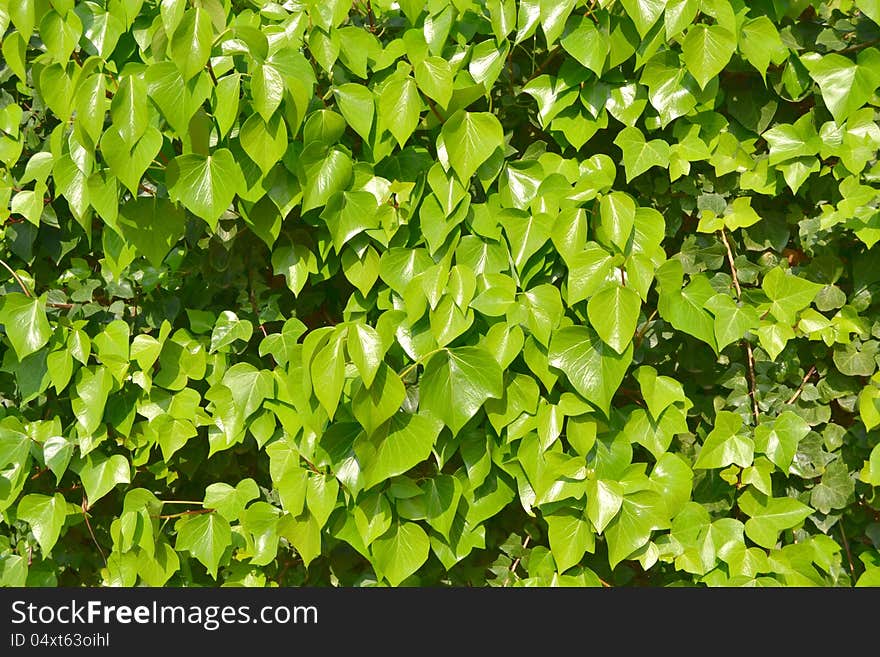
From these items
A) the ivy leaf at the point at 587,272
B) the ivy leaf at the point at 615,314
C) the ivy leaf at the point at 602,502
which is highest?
the ivy leaf at the point at 587,272

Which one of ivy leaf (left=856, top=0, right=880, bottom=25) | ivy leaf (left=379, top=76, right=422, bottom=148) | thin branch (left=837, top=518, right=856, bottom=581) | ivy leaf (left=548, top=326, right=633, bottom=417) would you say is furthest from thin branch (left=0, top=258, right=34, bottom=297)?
thin branch (left=837, top=518, right=856, bottom=581)

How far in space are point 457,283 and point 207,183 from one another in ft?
1.90

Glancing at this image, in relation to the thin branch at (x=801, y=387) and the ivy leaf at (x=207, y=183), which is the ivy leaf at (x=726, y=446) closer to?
the thin branch at (x=801, y=387)

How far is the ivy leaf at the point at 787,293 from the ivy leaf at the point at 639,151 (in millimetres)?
372

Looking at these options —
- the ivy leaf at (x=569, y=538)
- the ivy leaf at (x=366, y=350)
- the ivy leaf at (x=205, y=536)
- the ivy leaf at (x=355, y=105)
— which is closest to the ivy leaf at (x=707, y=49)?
the ivy leaf at (x=355, y=105)

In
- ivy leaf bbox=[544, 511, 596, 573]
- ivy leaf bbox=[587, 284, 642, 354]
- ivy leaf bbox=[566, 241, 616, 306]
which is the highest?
ivy leaf bbox=[566, 241, 616, 306]

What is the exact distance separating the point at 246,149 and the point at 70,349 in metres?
0.74

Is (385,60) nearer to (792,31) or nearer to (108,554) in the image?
(792,31)

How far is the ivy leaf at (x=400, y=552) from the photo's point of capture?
5.80 feet

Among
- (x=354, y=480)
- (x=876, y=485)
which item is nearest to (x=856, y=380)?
(x=876, y=485)

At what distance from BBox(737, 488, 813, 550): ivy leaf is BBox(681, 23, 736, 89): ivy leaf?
978mm

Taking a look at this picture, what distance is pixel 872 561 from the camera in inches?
72.2

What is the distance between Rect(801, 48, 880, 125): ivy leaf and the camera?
1659mm

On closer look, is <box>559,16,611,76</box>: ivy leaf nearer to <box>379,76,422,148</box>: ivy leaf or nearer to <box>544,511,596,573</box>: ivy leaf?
<box>379,76,422,148</box>: ivy leaf
